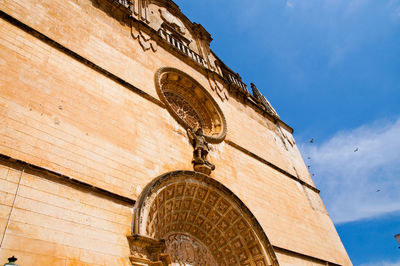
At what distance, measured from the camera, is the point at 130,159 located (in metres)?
5.32

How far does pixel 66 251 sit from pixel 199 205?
3485mm

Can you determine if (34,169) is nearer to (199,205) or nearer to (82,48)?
(82,48)

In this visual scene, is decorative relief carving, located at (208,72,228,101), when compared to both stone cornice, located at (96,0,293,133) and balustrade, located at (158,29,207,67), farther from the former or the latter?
balustrade, located at (158,29,207,67)

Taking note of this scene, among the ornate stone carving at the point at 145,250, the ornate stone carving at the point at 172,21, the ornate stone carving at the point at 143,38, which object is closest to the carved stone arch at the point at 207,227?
the ornate stone carving at the point at 145,250

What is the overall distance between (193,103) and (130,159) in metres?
4.39

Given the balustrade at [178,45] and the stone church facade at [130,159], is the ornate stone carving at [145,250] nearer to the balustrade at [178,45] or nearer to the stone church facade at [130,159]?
the stone church facade at [130,159]

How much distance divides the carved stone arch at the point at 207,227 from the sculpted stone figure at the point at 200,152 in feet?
1.00

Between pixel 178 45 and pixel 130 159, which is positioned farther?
pixel 178 45

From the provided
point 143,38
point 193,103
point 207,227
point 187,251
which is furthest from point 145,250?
point 143,38

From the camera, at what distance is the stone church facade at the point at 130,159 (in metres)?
3.88

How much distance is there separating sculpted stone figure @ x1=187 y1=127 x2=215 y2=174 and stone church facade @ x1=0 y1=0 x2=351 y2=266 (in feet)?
0.11

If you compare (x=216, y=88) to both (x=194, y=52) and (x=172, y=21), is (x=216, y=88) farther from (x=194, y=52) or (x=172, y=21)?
(x=172, y=21)

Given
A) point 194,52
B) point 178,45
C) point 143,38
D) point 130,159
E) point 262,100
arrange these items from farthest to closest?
point 262,100 → point 194,52 → point 178,45 → point 143,38 → point 130,159

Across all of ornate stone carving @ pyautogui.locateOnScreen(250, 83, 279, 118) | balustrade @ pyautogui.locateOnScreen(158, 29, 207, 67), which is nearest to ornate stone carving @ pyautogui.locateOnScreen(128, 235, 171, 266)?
balustrade @ pyautogui.locateOnScreen(158, 29, 207, 67)
